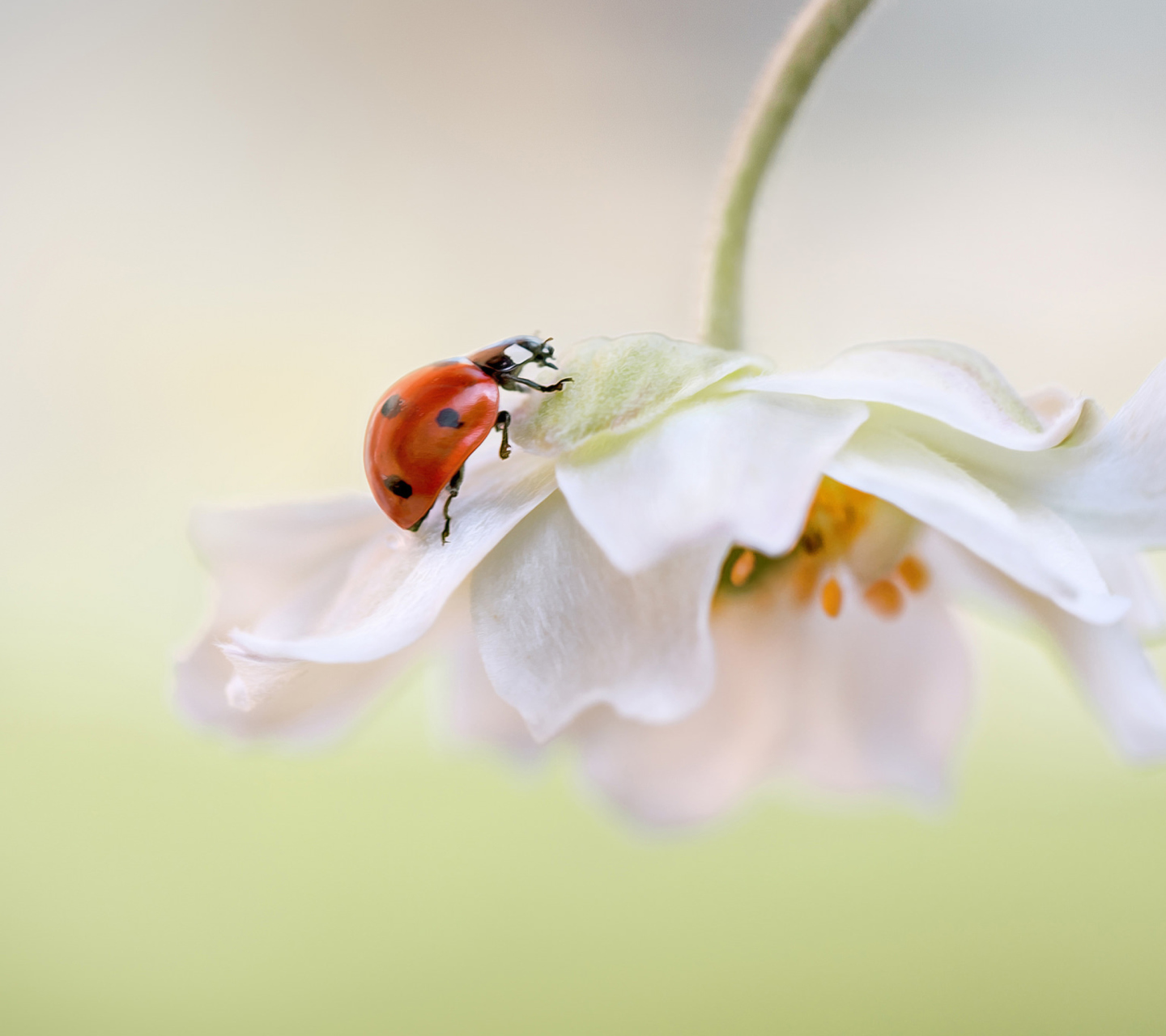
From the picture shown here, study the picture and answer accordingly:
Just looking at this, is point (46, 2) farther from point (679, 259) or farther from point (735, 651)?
point (735, 651)

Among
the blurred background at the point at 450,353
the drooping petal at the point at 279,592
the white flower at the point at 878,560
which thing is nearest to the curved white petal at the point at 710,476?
the white flower at the point at 878,560

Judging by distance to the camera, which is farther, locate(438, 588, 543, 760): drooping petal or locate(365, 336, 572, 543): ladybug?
locate(438, 588, 543, 760): drooping petal

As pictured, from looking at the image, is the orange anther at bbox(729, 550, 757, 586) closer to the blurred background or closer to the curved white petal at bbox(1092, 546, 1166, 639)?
the curved white petal at bbox(1092, 546, 1166, 639)

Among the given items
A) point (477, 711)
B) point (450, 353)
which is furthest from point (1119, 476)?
point (450, 353)

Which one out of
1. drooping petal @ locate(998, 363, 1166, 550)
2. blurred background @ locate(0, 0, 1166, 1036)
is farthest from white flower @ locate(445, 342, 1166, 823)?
blurred background @ locate(0, 0, 1166, 1036)

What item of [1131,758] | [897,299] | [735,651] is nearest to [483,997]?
[735,651]

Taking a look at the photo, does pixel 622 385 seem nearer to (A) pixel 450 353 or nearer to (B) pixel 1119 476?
(B) pixel 1119 476
